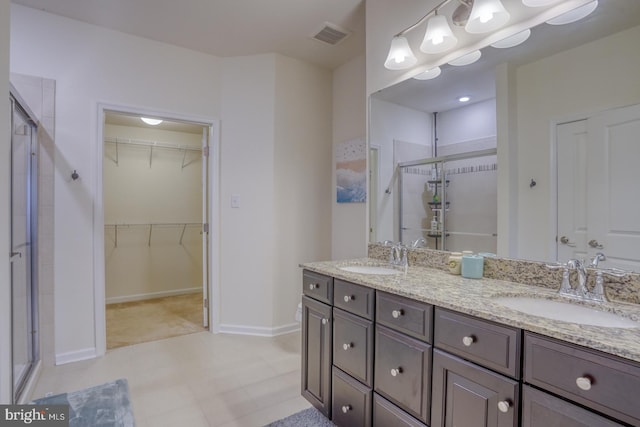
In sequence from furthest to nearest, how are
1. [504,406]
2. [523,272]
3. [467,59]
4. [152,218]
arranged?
1. [152,218]
2. [467,59]
3. [523,272]
4. [504,406]

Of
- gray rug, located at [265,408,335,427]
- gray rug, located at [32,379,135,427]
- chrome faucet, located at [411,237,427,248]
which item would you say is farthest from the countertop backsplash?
gray rug, located at [32,379,135,427]

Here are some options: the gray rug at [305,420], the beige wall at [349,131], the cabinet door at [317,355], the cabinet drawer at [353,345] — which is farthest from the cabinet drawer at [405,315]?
the beige wall at [349,131]

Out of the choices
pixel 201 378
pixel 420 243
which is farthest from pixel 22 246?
pixel 420 243

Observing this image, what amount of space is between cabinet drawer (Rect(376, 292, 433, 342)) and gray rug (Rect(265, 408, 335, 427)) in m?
0.80

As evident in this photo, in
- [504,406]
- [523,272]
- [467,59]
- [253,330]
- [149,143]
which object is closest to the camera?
[504,406]

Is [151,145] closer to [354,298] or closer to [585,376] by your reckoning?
[354,298]

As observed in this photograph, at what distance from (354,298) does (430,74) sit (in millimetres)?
1332

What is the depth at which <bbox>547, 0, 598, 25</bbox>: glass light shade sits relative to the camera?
127cm

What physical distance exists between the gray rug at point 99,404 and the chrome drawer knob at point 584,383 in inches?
78.3

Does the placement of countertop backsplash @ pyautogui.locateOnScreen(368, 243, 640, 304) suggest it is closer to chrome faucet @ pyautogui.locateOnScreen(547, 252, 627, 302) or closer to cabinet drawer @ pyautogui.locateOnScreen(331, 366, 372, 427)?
chrome faucet @ pyautogui.locateOnScreen(547, 252, 627, 302)

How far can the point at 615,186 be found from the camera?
122cm

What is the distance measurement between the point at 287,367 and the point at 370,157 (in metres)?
1.67

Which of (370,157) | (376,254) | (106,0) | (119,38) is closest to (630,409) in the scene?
(376,254)

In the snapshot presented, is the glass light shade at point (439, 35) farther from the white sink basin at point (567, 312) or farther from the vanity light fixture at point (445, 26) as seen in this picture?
the white sink basin at point (567, 312)
